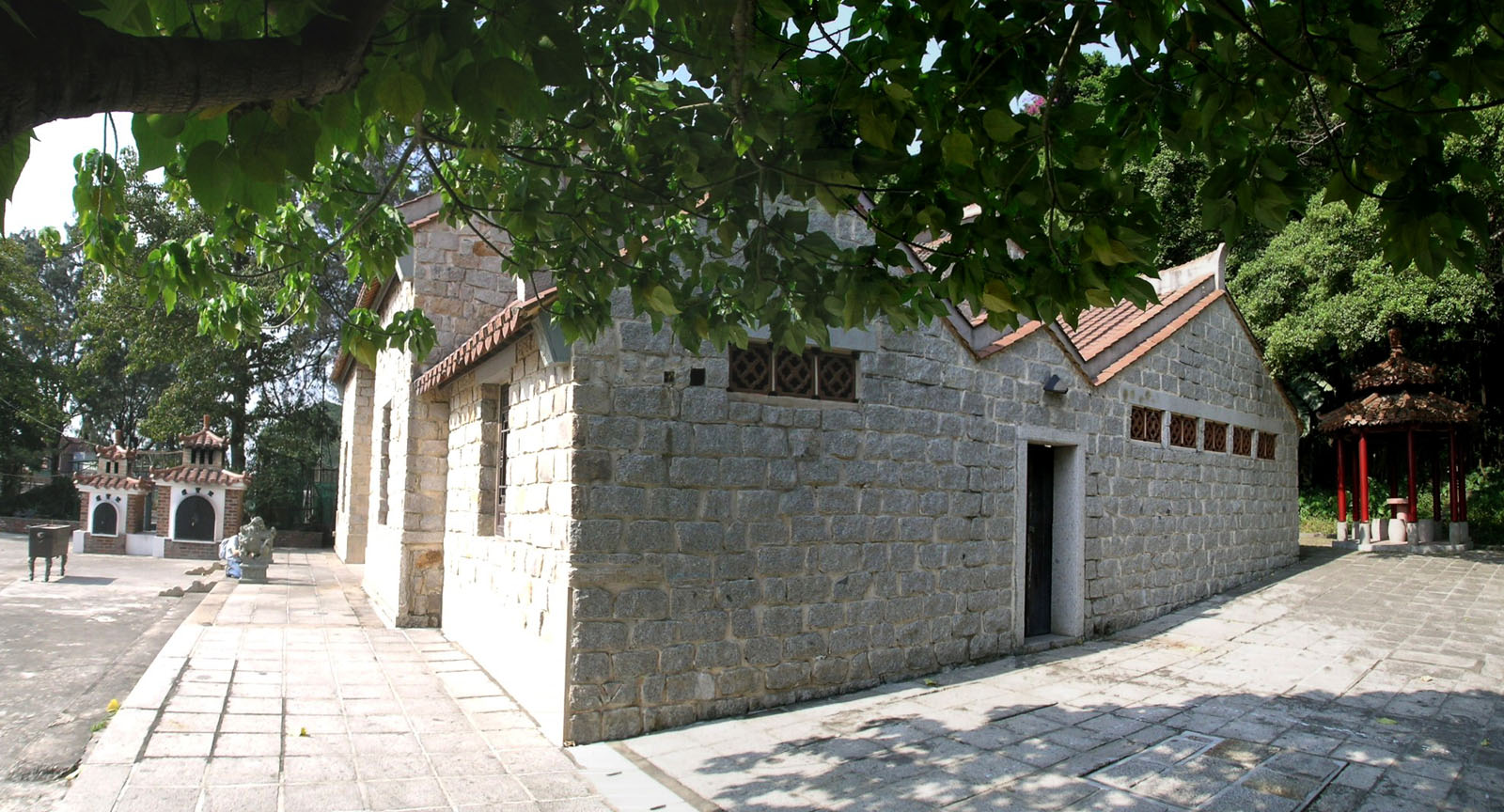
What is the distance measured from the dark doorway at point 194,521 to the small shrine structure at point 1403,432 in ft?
72.0

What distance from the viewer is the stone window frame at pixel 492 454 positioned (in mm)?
8188

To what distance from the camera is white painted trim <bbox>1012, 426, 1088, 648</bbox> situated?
8.61m

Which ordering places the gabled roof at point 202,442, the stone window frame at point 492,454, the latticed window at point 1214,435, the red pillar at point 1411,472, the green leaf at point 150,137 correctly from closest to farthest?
the green leaf at point 150,137 → the stone window frame at point 492,454 → the latticed window at point 1214,435 → the red pillar at point 1411,472 → the gabled roof at point 202,442

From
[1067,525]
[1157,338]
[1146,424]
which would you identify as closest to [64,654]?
[1067,525]

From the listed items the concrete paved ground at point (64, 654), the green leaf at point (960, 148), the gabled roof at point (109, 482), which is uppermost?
the green leaf at point (960, 148)

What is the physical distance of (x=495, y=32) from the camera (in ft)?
9.14

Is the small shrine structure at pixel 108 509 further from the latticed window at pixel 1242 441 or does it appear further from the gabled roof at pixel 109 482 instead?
the latticed window at pixel 1242 441

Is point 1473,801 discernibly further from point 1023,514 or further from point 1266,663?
point 1023,514

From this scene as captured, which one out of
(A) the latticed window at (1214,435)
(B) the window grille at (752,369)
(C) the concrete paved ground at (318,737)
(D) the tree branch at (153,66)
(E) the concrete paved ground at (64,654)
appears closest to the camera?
(D) the tree branch at (153,66)

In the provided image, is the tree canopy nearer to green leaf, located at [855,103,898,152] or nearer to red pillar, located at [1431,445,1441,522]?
green leaf, located at [855,103,898,152]

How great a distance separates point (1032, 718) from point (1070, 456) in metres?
3.47

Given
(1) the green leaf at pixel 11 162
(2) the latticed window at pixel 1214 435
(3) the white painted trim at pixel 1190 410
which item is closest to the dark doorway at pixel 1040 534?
(3) the white painted trim at pixel 1190 410

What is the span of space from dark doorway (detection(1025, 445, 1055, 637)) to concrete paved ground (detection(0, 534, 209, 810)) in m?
7.68

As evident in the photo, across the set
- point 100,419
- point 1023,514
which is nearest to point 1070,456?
point 1023,514
